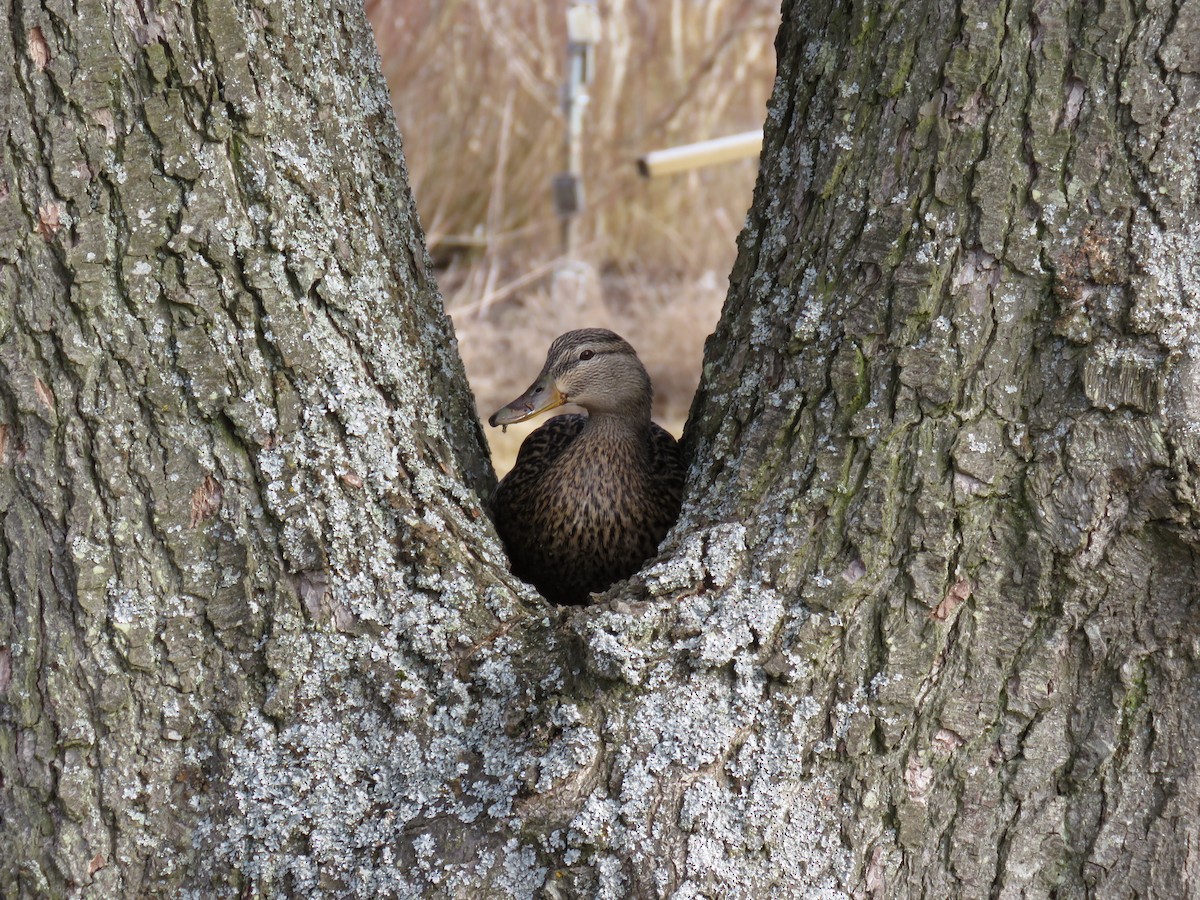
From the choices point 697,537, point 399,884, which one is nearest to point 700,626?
point 697,537

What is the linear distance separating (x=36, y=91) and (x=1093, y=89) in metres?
1.64

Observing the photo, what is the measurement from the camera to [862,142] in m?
2.04

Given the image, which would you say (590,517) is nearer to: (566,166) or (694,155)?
(694,155)

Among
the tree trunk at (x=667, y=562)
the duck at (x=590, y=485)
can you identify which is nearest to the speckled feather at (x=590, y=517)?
the duck at (x=590, y=485)

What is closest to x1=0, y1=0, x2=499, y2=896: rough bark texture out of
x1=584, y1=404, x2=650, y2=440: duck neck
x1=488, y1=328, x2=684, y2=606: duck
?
x1=488, y1=328, x2=684, y2=606: duck

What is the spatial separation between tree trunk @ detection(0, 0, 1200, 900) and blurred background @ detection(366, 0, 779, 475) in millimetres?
5044

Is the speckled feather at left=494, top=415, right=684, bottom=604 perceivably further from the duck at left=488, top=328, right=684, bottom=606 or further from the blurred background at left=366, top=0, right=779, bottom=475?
the blurred background at left=366, top=0, right=779, bottom=475

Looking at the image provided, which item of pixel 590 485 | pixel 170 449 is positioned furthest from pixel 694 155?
pixel 170 449

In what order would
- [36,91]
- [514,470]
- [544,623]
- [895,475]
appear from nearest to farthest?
[36,91], [895,475], [544,623], [514,470]

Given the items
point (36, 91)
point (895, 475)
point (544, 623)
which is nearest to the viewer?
point (36, 91)

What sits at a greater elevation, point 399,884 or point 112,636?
point 112,636

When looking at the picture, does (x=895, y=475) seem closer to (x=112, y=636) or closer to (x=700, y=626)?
(x=700, y=626)

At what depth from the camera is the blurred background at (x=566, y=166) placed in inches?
306

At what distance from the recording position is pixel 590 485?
3078 millimetres
